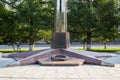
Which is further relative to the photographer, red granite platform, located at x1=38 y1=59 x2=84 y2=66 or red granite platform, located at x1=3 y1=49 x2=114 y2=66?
red granite platform, located at x1=3 y1=49 x2=114 y2=66

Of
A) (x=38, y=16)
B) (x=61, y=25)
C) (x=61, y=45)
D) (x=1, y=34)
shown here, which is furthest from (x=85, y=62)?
(x=1, y=34)

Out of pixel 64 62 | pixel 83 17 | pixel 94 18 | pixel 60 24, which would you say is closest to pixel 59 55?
pixel 64 62

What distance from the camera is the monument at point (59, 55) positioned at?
483 inches

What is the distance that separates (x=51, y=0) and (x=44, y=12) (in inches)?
59.6

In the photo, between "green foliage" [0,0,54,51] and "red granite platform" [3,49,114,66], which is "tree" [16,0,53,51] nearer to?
"green foliage" [0,0,54,51]

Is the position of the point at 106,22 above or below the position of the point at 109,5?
below

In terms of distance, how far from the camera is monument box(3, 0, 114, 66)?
1226 centimetres

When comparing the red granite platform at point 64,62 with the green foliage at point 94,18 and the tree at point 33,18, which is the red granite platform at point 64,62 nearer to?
the tree at point 33,18

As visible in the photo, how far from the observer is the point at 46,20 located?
75.9 ft

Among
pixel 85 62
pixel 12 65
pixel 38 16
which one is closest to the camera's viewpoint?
pixel 12 65

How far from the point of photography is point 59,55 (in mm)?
13125

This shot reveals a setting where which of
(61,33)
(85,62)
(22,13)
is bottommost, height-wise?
(85,62)

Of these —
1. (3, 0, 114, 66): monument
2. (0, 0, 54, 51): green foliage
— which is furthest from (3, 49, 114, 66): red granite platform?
(0, 0, 54, 51): green foliage

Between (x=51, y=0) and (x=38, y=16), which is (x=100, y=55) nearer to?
(x=38, y=16)
